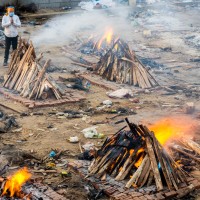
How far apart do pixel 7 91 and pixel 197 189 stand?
646 centimetres

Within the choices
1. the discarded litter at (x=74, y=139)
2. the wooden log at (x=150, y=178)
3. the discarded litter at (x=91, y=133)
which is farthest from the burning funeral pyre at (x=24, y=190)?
the discarded litter at (x=91, y=133)

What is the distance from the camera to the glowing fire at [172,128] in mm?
9164

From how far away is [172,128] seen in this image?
390 inches

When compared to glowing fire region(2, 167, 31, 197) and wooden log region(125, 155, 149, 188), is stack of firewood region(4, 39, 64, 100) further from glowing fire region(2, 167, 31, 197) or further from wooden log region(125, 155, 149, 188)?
wooden log region(125, 155, 149, 188)

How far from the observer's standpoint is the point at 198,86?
1399 centimetres

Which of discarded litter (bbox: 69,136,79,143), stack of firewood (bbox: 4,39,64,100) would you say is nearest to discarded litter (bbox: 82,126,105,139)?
discarded litter (bbox: 69,136,79,143)

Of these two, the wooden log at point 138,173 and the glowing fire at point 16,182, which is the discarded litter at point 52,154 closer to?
the glowing fire at point 16,182

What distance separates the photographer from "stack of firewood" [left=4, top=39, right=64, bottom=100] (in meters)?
12.1

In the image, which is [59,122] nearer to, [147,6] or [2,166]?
[2,166]

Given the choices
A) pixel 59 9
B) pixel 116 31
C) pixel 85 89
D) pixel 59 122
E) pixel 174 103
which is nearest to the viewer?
pixel 59 122

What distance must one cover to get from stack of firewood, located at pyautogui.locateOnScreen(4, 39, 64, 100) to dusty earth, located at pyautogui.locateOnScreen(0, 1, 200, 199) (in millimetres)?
529

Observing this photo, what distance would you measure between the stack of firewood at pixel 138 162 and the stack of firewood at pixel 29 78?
4.32 meters

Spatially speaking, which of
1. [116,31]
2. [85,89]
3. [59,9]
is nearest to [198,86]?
[85,89]

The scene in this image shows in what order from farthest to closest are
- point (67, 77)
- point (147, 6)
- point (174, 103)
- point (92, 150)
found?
point (147, 6), point (67, 77), point (174, 103), point (92, 150)
